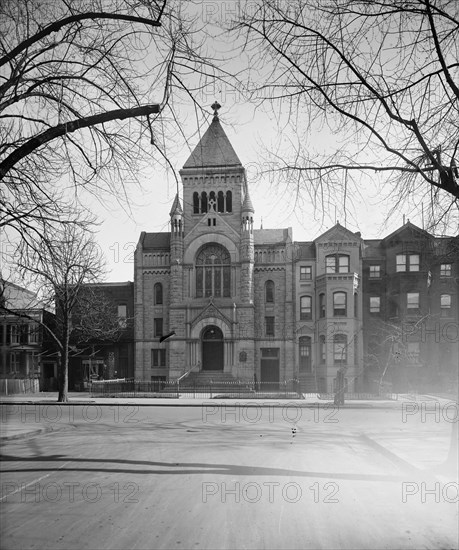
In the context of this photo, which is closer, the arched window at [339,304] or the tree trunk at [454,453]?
the tree trunk at [454,453]

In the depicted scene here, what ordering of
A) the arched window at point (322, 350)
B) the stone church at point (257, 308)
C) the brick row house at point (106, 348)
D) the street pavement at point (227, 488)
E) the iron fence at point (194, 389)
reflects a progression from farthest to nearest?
the arched window at point (322, 350)
the stone church at point (257, 308)
the iron fence at point (194, 389)
the brick row house at point (106, 348)
the street pavement at point (227, 488)

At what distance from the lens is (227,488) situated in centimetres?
798

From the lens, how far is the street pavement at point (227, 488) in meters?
6.09

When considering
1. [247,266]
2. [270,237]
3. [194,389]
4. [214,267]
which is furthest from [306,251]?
[194,389]

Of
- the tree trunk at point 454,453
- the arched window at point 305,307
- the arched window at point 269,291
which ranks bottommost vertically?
the tree trunk at point 454,453

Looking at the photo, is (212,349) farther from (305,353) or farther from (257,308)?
(305,353)

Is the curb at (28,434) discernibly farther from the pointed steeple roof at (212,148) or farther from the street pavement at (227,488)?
the pointed steeple roof at (212,148)

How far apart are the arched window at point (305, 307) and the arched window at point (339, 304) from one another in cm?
207

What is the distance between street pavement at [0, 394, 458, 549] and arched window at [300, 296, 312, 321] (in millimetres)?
24058

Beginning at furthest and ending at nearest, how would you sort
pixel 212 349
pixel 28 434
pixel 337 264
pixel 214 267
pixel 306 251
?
pixel 306 251 → pixel 212 349 → pixel 337 264 → pixel 214 267 → pixel 28 434

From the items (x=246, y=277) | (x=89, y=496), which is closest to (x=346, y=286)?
(x=246, y=277)

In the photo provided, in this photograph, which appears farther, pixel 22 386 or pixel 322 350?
pixel 322 350

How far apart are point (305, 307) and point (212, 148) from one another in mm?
34783

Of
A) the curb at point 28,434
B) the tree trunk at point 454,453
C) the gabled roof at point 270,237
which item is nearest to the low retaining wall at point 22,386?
the curb at point 28,434
